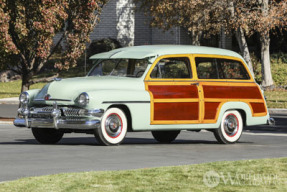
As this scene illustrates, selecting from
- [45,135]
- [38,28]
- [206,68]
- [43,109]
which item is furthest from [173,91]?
[38,28]

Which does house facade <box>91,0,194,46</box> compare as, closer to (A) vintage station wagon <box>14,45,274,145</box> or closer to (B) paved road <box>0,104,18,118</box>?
(B) paved road <box>0,104,18,118</box>

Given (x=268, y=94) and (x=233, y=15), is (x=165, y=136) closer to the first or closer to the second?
(x=268, y=94)

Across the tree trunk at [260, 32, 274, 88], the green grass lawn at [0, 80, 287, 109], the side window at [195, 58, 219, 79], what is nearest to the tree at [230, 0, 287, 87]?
the tree trunk at [260, 32, 274, 88]

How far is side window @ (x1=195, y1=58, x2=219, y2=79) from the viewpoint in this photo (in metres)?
15.5

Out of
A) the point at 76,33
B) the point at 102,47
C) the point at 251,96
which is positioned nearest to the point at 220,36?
the point at 102,47

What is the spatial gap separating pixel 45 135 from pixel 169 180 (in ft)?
20.6

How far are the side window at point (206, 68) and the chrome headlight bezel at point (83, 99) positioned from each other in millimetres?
2652

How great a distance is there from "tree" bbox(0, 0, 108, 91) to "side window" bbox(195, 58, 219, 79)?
7.80m

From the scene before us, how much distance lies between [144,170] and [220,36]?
1433 inches

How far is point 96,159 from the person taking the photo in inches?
475

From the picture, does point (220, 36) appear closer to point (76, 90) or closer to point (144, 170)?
point (76, 90)

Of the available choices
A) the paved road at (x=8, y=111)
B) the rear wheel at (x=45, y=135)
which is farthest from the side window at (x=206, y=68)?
the paved road at (x=8, y=111)

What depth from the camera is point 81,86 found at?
14250 mm

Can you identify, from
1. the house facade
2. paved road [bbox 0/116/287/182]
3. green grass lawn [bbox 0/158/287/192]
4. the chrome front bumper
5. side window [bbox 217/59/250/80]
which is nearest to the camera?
green grass lawn [bbox 0/158/287/192]
